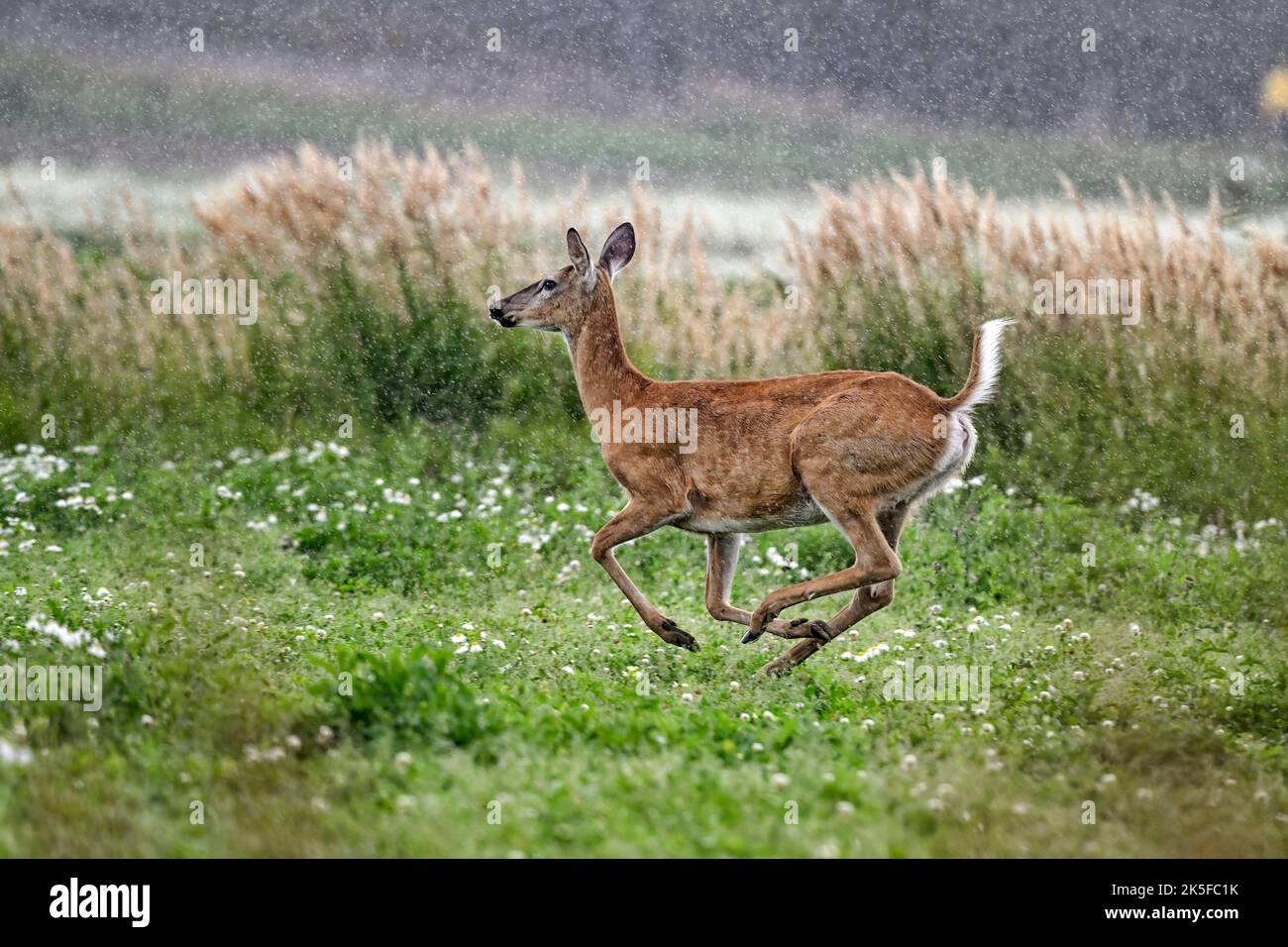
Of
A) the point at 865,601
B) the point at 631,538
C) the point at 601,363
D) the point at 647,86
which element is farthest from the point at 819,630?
the point at 647,86

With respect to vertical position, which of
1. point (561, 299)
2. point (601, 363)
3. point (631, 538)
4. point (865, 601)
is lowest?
point (865, 601)

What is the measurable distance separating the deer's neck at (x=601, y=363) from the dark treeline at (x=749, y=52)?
9814 mm

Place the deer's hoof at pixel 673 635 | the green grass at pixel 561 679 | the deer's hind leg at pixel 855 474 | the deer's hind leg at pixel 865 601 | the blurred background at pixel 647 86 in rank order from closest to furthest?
1. the green grass at pixel 561 679
2. the deer's hind leg at pixel 855 474
3. the deer's hoof at pixel 673 635
4. the deer's hind leg at pixel 865 601
5. the blurred background at pixel 647 86

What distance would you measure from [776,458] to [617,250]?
1.44 metres

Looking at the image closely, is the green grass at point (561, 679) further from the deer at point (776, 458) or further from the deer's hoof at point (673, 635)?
the deer at point (776, 458)

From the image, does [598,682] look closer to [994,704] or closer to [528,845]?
[994,704]

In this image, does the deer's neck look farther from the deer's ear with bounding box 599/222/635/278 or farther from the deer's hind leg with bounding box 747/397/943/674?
the deer's hind leg with bounding box 747/397/943/674

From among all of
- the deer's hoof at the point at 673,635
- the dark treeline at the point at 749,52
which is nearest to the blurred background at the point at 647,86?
the dark treeline at the point at 749,52

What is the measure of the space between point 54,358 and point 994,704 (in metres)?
7.93

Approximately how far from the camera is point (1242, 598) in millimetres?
8852

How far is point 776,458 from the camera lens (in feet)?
23.8

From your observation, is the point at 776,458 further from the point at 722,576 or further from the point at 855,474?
the point at 722,576

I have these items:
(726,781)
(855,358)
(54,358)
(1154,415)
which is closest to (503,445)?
(855,358)

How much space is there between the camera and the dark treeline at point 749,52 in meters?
17.1
